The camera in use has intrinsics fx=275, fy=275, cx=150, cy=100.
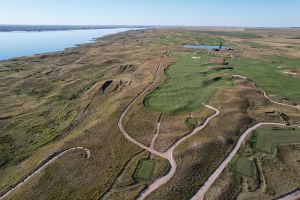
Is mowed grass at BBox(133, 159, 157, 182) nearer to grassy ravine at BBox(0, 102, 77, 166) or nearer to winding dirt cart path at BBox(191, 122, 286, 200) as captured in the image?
winding dirt cart path at BBox(191, 122, 286, 200)

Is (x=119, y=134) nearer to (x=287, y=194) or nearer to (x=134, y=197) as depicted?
(x=134, y=197)

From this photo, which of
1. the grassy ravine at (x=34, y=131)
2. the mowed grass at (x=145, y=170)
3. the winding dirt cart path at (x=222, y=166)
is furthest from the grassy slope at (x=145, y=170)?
the grassy ravine at (x=34, y=131)

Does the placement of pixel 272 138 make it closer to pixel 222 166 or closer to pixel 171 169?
pixel 222 166

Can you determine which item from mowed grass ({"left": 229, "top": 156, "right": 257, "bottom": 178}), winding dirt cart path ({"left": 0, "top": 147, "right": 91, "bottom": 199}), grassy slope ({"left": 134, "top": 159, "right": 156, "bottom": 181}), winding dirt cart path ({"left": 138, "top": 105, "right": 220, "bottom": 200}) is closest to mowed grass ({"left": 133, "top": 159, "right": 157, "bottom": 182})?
grassy slope ({"left": 134, "top": 159, "right": 156, "bottom": 181})

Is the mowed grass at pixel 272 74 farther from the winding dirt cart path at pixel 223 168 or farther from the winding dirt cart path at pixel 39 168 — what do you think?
the winding dirt cart path at pixel 39 168

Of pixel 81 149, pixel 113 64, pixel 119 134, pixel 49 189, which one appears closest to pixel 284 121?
pixel 119 134

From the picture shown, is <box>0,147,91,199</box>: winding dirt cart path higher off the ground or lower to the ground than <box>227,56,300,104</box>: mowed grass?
lower

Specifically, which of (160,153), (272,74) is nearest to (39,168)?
(160,153)
